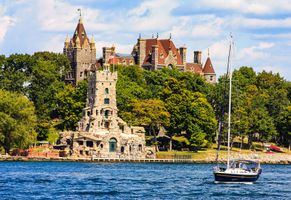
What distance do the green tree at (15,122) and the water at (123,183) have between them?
7717 mm

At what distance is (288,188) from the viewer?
92312 millimetres

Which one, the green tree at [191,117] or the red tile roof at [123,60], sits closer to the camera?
the green tree at [191,117]

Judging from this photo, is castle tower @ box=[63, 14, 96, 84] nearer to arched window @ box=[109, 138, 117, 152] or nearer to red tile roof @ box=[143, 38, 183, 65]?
red tile roof @ box=[143, 38, 183, 65]

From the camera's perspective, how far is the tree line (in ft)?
448

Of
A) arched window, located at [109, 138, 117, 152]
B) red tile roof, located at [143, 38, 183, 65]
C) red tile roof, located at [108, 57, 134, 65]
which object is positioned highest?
red tile roof, located at [143, 38, 183, 65]

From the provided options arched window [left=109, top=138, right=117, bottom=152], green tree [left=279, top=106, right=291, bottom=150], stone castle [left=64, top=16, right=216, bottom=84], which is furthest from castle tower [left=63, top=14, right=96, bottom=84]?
arched window [left=109, top=138, right=117, bottom=152]

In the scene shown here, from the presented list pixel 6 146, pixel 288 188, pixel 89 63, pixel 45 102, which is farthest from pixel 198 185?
pixel 89 63

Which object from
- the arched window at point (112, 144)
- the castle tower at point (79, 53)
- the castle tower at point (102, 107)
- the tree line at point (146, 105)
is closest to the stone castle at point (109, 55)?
the castle tower at point (79, 53)

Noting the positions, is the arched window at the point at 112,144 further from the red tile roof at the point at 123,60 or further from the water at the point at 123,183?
the red tile roof at the point at 123,60

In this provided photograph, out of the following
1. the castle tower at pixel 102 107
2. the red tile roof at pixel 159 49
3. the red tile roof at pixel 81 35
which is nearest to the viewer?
the castle tower at pixel 102 107

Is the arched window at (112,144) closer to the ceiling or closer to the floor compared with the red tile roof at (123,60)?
closer to the floor

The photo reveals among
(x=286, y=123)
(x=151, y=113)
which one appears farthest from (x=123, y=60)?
(x=151, y=113)

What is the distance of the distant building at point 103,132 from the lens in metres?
140

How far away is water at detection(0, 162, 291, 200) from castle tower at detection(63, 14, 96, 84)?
6386 centimetres
